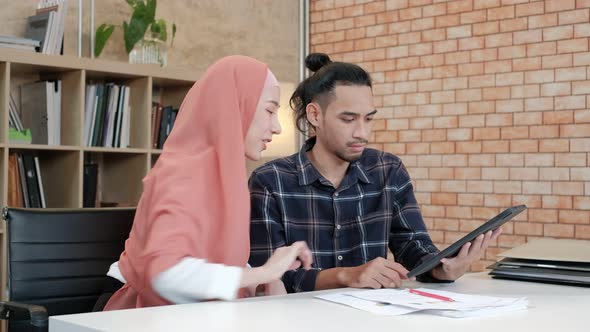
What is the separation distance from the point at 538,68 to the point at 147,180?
290 centimetres

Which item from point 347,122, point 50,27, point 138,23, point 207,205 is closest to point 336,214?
point 347,122

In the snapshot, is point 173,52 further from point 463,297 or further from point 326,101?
point 463,297

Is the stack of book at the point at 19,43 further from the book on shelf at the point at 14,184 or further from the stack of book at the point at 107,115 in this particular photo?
the book on shelf at the point at 14,184

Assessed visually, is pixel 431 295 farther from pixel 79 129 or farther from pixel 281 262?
pixel 79 129

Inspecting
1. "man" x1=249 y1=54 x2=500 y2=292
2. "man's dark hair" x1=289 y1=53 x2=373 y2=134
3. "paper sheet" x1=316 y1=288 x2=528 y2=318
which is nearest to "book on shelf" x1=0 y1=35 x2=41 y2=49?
"man's dark hair" x1=289 y1=53 x2=373 y2=134

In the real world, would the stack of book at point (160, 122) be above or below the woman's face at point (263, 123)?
above

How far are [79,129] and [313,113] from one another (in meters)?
1.51

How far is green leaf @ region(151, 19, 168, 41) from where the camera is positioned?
4.21 m

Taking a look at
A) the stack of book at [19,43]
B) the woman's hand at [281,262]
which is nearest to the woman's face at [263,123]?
the woman's hand at [281,262]

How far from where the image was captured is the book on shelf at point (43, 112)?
148 inches

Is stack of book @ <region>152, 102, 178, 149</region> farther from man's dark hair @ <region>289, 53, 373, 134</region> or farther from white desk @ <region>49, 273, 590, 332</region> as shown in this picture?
white desk @ <region>49, 273, 590, 332</region>

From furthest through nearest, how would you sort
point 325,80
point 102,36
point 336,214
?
point 102,36
point 325,80
point 336,214

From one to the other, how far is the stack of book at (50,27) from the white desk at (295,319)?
2.39 metres

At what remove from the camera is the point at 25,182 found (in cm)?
370
